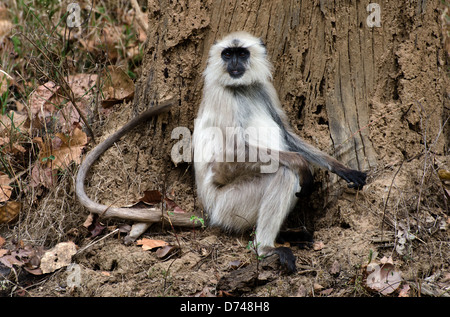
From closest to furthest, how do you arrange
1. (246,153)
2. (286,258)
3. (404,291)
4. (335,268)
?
(404,291)
(335,268)
(286,258)
(246,153)

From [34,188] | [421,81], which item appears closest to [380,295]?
[421,81]

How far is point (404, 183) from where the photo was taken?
14.5ft

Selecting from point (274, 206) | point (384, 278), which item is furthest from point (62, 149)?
point (384, 278)

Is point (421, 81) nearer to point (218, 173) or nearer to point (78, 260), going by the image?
point (218, 173)

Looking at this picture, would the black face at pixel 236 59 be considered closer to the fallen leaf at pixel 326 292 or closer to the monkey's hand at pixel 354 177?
the monkey's hand at pixel 354 177

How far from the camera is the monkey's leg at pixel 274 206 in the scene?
→ 4234 mm

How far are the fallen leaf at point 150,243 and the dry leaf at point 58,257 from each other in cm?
54

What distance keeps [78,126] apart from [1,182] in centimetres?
90

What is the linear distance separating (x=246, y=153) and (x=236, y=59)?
80cm

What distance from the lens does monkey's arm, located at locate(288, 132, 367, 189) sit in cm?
439

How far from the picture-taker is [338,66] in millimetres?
4531

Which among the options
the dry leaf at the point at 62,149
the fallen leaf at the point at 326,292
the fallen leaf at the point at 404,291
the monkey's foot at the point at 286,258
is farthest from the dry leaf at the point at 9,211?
the fallen leaf at the point at 404,291

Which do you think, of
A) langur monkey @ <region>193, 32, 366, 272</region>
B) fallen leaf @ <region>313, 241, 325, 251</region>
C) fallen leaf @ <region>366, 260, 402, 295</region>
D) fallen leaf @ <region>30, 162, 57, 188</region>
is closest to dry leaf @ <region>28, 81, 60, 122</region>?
fallen leaf @ <region>30, 162, 57, 188</region>

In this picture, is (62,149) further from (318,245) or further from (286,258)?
(318,245)
